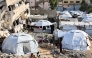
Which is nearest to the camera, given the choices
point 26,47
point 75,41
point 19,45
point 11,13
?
point 19,45

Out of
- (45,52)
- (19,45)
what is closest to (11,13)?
(19,45)

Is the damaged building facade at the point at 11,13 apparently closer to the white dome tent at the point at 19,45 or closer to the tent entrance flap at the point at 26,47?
the white dome tent at the point at 19,45

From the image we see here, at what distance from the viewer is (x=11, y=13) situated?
77.9 feet

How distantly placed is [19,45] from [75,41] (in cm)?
420

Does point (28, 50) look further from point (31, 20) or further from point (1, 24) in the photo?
point (31, 20)

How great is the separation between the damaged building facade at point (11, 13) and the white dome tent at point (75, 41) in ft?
19.0

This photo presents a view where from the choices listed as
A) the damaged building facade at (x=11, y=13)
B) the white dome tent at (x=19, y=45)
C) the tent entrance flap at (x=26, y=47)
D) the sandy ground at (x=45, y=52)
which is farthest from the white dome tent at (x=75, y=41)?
the damaged building facade at (x=11, y=13)

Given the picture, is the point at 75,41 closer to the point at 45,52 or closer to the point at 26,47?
the point at 45,52

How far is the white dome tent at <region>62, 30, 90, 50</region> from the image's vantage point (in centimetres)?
1880

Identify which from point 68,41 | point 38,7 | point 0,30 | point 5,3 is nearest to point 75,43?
point 68,41

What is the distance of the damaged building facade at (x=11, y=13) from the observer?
22619 mm

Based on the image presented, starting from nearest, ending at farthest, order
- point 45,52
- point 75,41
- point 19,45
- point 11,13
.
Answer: point 19,45 < point 45,52 < point 75,41 < point 11,13

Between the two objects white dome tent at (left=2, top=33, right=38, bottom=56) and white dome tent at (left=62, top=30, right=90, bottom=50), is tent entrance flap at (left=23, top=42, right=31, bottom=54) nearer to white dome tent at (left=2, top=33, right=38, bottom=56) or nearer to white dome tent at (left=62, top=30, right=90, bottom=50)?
white dome tent at (left=2, top=33, right=38, bottom=56)

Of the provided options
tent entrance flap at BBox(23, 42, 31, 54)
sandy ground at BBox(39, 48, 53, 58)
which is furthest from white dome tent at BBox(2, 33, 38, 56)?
sandy ground at BBox(39, 48, 53, 58)
